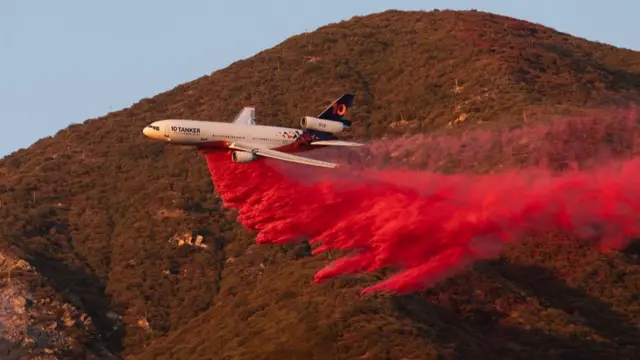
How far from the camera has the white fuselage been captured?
78438mm

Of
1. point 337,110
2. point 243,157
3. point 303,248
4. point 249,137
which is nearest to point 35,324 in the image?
point 303,248

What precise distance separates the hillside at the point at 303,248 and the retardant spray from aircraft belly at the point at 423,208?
19.8 meters

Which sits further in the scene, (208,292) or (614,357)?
(208,292)

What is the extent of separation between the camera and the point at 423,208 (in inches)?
3248

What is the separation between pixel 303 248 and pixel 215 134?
4923 cm

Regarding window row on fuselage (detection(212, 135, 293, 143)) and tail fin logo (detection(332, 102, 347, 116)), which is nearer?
window row on fuselage (detection(212, 135, 293, 143))

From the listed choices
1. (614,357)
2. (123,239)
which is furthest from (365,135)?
(614,357)

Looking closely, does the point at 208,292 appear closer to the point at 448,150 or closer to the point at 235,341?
the point at 235,341

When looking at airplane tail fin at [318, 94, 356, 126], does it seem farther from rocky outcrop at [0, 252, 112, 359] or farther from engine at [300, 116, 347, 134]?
rocky outcrop at [0, 252, 112, 359]

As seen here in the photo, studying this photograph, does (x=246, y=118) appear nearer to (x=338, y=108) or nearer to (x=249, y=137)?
(x=249, y=137)

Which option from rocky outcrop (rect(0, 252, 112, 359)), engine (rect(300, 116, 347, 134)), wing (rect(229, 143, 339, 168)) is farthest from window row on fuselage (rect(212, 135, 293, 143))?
rocky outcrop (rect(0, 252, 112, 359))

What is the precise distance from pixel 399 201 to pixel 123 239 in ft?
185

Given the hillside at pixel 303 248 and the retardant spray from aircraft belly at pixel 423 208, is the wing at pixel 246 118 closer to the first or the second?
the retardant spray from aircraft belly at pixel 423 208

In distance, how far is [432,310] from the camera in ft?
362
